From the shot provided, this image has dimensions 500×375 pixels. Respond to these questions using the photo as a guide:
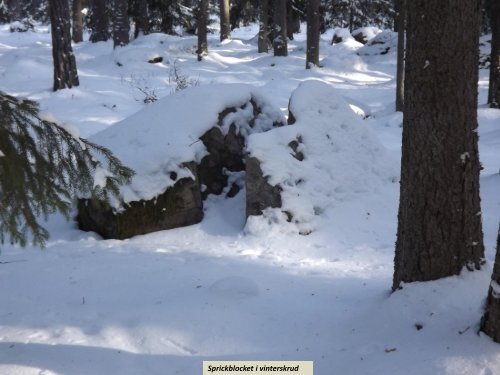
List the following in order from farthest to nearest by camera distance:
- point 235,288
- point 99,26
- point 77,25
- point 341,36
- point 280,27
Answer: point 77,25, point 341,36, point 99,26, point 280,27, point 235,288

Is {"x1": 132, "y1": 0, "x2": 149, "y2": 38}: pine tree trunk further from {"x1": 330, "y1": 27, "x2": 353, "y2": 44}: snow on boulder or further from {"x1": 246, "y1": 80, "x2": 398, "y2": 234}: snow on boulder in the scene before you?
{"x1": 246, "y1": 80, "x2": 398, "y2": 234}: snow on boulder

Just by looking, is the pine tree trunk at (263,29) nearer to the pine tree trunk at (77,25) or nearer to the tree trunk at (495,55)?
the pine tree trunk at (77,25)

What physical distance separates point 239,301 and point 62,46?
10.7 metres

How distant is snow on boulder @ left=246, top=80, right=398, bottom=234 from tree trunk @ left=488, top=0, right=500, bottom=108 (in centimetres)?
570

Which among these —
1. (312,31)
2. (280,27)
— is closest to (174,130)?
(312,31)

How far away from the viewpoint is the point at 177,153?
21.0ft

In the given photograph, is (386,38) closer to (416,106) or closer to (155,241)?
(155,241)

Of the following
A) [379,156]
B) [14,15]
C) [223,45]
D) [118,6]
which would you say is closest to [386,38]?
[223,45]

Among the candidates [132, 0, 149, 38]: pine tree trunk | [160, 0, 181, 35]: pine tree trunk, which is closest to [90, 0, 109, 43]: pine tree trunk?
[132, 0, 149, 38]: pine tree trunk

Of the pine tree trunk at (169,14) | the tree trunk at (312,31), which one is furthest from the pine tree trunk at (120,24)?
the tree trunk at (312,31)

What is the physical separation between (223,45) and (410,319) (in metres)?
22.6

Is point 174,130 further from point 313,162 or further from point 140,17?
point 140,17

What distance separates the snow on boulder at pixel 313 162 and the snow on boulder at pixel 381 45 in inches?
642

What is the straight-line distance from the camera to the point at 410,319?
10.1 ft
